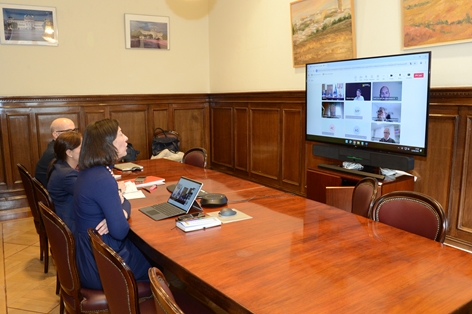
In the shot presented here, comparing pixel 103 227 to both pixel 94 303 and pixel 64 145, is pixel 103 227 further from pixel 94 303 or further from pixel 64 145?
pixel 64 145

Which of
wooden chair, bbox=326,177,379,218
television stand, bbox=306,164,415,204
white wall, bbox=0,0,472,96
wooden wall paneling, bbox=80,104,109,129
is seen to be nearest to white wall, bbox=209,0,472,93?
white wall, bbox=0,0,472,96

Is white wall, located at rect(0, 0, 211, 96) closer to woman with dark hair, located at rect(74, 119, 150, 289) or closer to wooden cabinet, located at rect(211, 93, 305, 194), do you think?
wooden cabinet, located at rect(211, 93, 305, 194)

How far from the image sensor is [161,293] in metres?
1.00

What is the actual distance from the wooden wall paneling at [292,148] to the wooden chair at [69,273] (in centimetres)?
329

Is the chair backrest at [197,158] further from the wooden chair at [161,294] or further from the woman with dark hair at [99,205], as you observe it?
the wooden chair at [161,294]

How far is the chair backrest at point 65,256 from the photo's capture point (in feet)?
5.91

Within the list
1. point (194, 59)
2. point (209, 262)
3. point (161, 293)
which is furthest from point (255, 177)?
point (161, 293)

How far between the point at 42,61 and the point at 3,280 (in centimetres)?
316

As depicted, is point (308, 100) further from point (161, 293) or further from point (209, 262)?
point (161, 293)

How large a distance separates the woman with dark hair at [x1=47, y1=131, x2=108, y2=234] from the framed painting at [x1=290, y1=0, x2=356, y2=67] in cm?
288

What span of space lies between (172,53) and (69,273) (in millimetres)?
4863

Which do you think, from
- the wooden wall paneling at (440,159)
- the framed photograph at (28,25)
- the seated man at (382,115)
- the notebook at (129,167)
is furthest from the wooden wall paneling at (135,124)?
the wooden wall paneling at (440,159)

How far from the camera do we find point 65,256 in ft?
6.10

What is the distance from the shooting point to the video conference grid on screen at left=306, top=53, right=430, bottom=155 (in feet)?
10.7
